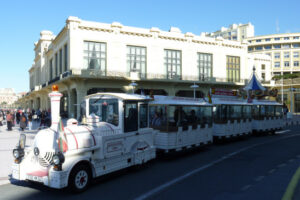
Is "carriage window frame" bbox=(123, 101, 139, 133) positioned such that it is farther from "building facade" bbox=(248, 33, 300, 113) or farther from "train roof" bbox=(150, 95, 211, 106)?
"building facade" bbox=(248, 33, 300, 113)

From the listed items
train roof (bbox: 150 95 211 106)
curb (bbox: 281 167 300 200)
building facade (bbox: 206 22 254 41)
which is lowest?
curb (bbox: 281 167 300 200)

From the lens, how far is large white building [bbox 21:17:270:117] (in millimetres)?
32219

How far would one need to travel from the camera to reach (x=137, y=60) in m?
36.1

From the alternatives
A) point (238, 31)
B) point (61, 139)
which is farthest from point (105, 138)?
point (238, 31)

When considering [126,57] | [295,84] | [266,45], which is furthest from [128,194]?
[266,45]

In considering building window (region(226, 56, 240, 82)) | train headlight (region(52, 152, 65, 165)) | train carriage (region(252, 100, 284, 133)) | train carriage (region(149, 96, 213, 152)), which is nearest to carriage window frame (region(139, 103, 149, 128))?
train carriage (region(149, 96, 213, 152))

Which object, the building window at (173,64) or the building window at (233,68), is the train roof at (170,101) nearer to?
the building window at (173,64)

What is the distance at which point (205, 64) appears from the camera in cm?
4162

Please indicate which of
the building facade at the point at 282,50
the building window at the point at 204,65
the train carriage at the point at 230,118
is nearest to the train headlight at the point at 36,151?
the train carriage at the point at 230,118

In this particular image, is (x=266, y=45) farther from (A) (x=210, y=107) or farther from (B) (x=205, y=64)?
(A) (x=210, y=107)

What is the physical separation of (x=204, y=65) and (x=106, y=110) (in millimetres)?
35303

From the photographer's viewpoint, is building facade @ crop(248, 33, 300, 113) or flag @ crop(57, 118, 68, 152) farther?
building facade @ crop(248, 33, 300, 113)

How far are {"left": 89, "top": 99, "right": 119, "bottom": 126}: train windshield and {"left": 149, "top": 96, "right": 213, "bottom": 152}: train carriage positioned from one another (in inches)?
123

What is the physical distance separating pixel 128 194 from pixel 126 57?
1188 inches
